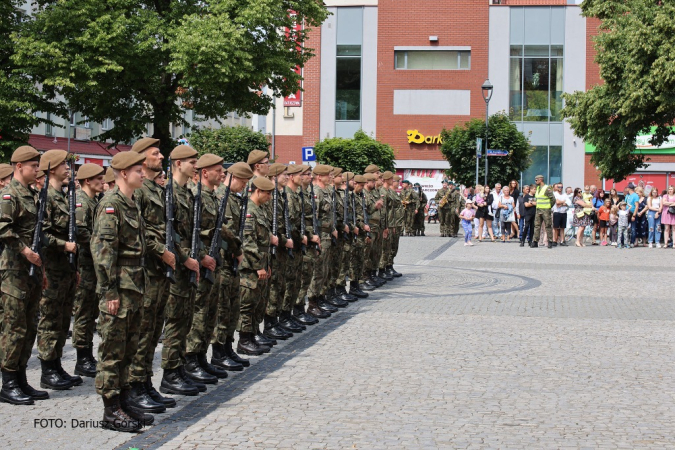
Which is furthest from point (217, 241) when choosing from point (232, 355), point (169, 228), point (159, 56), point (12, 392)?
point (159, 56)

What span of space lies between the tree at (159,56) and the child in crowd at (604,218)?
10.3 meters

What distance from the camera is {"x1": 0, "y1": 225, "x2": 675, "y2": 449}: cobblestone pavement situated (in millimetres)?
6293

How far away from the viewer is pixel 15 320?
735 centimetres

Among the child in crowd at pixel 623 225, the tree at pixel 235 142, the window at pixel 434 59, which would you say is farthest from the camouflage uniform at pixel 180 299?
Result: the tree at pixel 235 142

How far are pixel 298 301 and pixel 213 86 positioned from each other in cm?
1691

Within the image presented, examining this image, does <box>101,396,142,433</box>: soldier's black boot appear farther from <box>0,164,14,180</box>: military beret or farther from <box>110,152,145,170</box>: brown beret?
<box>0,164,14,180</box>: military beret

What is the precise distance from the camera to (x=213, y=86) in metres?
27.6

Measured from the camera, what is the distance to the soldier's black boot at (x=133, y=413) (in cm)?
657

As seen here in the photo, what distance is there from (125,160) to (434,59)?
145 ft

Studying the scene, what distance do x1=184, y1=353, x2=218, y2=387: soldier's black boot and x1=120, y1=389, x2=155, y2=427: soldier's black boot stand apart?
1354 millimetres

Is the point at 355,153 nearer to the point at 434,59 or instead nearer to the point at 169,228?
the point at 434,59

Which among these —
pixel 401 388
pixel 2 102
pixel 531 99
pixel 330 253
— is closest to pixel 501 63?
pixel 531 99

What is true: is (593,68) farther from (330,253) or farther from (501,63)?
(330,253)

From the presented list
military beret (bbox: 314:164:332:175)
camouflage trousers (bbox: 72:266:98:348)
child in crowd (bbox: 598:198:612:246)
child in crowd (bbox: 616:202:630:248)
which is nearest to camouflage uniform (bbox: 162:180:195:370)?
camouflage trousers (bbox: 72:266:98:348)
